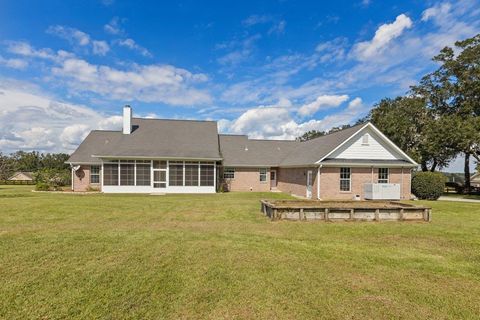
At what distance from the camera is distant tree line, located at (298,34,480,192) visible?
2677 centimetres

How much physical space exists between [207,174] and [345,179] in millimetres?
11934

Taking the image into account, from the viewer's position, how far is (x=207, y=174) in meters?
25.0

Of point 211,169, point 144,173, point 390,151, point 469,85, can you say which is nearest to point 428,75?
point 469,85

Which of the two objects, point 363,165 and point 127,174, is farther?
point 127,174

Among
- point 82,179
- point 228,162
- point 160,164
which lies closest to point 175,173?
point 160,164

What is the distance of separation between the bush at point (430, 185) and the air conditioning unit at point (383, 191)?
4.17 m

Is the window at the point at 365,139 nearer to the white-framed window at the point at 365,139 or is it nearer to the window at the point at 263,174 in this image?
the white-framed window at the point at 365,139

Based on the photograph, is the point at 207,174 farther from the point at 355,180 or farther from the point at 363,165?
the point at 363,165

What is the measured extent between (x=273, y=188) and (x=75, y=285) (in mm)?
24037

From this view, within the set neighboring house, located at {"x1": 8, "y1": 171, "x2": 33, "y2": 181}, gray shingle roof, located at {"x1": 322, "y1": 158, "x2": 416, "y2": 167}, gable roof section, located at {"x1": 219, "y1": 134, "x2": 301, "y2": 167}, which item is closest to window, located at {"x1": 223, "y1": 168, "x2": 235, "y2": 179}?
gable roof section, located at {"x1": 219, "y1": 134, "x2": 301, "y2": 167}

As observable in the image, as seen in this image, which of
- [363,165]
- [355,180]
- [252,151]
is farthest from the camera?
[252,151]

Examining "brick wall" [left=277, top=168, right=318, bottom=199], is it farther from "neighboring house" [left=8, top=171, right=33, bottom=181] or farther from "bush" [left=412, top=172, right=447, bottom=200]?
"neighboring house" [left=8, top=171, right=33, bottom=181]

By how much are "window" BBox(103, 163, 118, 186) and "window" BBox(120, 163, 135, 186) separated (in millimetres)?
516

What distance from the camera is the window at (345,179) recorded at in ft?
66.7
